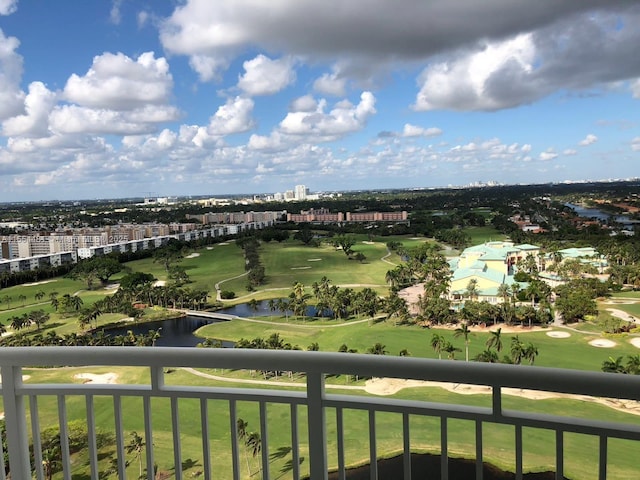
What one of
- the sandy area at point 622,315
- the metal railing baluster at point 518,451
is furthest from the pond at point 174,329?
the metal railing baluster at point 518,451

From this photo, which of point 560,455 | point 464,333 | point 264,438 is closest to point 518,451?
point 560,455

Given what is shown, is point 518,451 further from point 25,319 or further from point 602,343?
point 602,343

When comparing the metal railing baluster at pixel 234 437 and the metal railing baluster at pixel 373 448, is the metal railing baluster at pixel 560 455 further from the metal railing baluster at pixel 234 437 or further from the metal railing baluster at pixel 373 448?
the metal railing baluster at pixel 234 437

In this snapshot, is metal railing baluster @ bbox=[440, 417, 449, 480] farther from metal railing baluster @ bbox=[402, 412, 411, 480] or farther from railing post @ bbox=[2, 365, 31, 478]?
railing post @ bbox=[2, 365, 31, 478]

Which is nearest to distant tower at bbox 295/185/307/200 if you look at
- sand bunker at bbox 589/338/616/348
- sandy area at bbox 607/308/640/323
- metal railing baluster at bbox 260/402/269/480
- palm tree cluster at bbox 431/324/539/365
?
palm tree cluster at bbox 431/324/539/365

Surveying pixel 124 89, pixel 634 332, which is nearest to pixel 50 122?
pixel 124 89

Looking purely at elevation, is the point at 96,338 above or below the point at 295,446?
below
